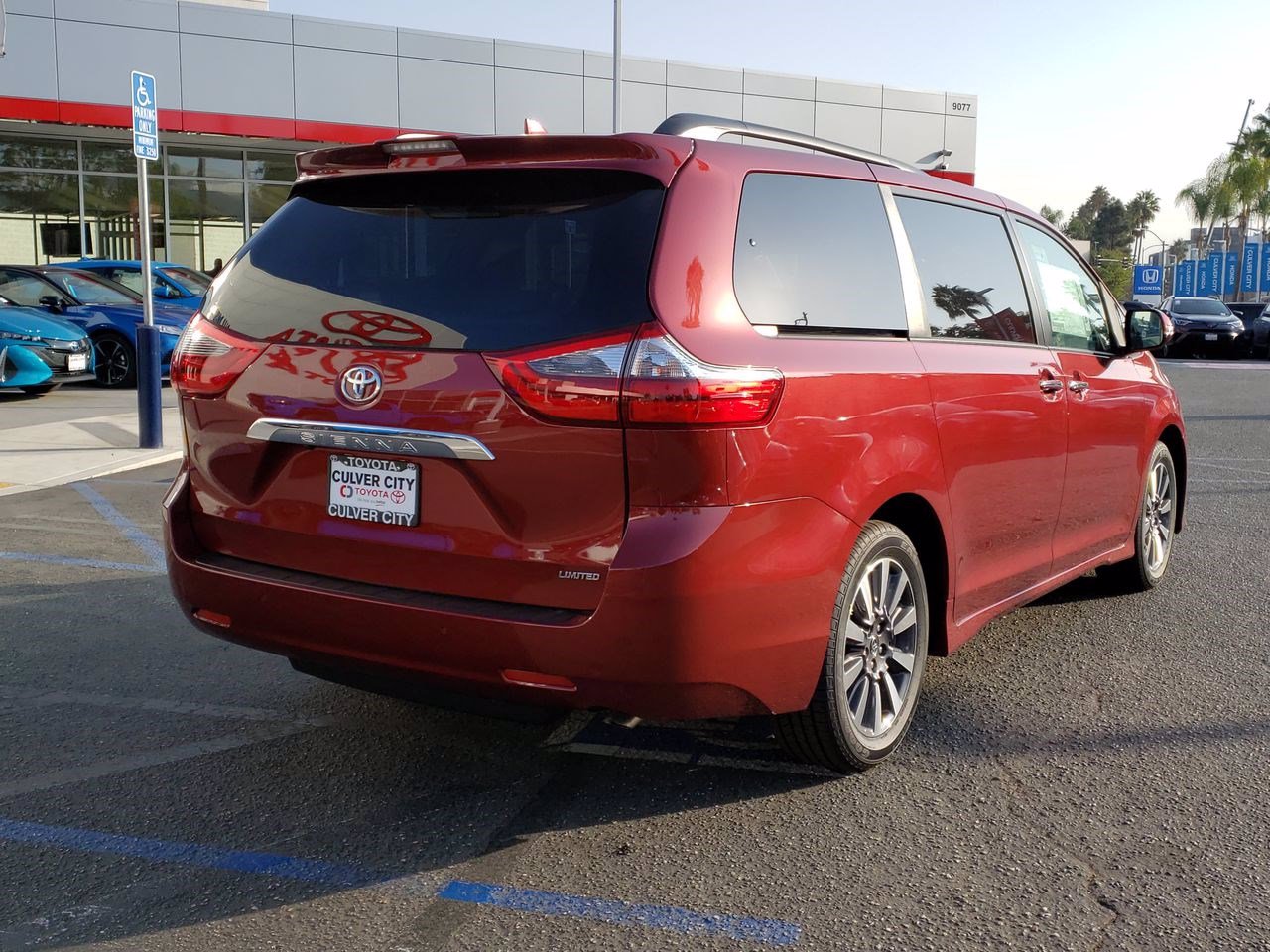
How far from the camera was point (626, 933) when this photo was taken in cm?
290

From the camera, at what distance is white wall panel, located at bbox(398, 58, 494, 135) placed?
28281 mm

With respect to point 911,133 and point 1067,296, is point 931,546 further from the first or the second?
point 911,133

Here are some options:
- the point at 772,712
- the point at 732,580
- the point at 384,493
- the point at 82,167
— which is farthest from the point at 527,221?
the point at 82,167

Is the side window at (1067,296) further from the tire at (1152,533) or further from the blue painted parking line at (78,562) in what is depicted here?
the blue painted parking line at (78,562)

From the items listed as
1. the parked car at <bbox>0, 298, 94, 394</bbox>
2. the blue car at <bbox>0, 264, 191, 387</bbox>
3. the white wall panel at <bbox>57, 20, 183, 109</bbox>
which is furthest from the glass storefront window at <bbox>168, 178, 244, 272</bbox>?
the parked car at <bbox>0, 298, 94, 394</bbox>

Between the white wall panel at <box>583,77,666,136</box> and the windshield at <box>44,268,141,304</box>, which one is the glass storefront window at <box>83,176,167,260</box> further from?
the windshield at <box>44,268,141,304</box>

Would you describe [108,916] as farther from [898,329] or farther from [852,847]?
[898,329]

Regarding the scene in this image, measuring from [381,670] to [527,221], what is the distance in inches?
50.2

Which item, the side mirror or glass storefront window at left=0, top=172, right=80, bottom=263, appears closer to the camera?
the side mirror

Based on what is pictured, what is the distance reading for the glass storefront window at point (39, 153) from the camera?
2636 cm

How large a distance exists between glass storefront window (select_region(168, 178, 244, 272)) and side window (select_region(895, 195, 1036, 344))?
83.2 feet

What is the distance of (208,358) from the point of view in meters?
3.73

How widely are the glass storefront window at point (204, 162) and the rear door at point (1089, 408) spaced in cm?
2576

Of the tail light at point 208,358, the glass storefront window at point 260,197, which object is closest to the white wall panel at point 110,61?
the glass storefront window at point 260,197
